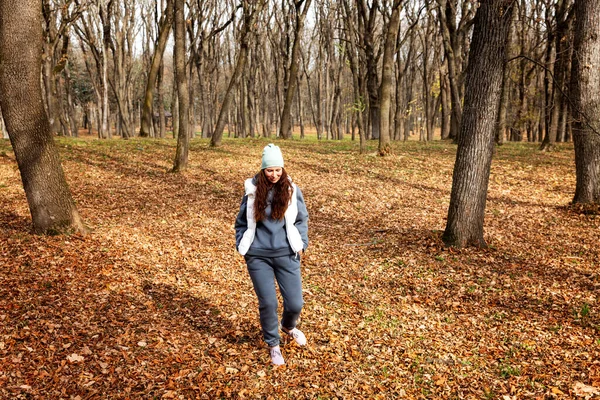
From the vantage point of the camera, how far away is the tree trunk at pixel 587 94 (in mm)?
8445

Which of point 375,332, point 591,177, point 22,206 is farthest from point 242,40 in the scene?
point 375,332

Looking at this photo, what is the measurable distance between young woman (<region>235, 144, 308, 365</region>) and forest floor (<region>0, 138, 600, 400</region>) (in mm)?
903

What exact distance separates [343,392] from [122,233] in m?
5.25

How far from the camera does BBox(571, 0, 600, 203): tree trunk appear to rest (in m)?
8.45

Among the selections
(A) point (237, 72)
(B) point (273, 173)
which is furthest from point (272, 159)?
(A) point (237, 72)

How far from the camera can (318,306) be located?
5480 mm

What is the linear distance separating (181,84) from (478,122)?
8.81 meters

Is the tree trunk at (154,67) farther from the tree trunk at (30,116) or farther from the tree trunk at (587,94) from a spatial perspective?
the tree trunk at (587,94)

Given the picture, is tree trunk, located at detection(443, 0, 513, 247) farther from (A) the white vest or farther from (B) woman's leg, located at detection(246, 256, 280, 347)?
(B) woman's leg, located at detection(246, 256, 280, 347)

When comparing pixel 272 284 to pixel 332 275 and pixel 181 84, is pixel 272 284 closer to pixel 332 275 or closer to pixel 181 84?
pixel 332 275

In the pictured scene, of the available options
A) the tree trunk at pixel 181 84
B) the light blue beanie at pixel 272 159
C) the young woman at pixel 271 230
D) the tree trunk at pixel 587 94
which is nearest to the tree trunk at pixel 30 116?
the young woman at pixel 271 230

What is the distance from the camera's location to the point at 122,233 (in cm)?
746

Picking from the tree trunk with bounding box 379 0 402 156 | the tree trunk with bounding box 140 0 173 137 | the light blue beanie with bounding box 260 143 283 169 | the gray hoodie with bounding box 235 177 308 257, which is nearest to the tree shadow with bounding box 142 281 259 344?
the gray hoodie with bounding box 235 177 308 257

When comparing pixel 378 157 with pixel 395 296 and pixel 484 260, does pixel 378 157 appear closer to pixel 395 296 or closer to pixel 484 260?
pixel 484 260
